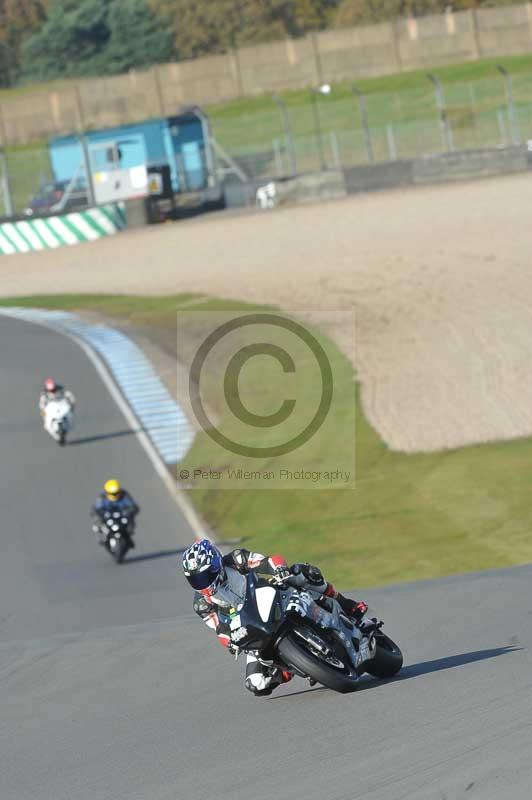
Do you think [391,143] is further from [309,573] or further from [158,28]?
[309,573]

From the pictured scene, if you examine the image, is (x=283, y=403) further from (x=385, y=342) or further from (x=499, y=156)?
(x=499, y=156)

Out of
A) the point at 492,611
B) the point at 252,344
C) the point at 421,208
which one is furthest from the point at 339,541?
the point at 421,208

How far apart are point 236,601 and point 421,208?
115 feet

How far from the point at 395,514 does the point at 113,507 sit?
12.7 ft

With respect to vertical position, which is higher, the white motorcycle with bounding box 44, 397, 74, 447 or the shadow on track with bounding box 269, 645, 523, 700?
the shadow on track with bounding box 269, 645, 523, 700

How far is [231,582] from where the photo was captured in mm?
8688

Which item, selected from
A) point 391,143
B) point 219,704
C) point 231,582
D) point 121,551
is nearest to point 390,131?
point 391,143

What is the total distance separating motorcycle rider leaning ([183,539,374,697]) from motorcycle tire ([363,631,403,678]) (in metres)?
0.17

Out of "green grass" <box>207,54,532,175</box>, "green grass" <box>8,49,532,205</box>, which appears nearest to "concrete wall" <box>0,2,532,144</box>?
"green grass" <box>207,54,532,175</box>

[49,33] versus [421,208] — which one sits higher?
[49,33]

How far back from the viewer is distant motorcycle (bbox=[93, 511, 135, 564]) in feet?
61.2

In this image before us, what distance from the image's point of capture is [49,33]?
9375 cm

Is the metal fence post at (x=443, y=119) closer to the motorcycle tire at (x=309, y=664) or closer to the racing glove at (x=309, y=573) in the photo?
the racing glove at (x=309, y=573)

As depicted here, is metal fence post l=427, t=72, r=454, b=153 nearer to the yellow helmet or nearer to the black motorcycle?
the yellow helmet
